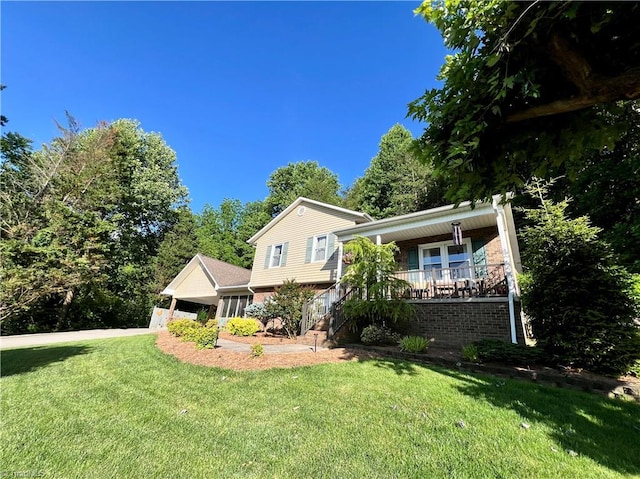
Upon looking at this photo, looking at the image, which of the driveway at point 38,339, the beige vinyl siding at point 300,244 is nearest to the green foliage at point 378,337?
the beige vinyl siding at point 300,244

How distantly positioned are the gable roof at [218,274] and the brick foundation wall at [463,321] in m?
12.0

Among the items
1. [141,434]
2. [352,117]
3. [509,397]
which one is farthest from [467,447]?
[352,117]

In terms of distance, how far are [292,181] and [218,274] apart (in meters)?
21.1

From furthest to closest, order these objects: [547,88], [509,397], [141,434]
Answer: [509,397] → [141,434] → [547,88]

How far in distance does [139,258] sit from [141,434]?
99.0ft

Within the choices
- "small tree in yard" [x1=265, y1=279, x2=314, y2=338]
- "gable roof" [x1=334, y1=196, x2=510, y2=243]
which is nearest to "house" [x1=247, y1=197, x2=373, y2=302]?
"gable roof" [x1=334, y1=196, x2=510, y2=243]

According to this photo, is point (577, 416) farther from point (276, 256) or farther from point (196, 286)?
point (196, 286)

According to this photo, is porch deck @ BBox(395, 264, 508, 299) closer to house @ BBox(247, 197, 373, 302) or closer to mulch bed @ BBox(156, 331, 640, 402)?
mulch bed @ BBox(156, 331, 640, 402)

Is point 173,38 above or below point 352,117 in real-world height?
below

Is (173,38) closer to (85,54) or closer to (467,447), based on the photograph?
(85,54)

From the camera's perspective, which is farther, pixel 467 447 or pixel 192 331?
pixel 192 331

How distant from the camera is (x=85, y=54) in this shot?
10992 millimetres

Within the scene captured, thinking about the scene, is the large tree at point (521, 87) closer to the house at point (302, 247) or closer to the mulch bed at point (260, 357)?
the mulch bed at point (260, 357)

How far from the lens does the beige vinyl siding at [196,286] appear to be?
68.7 feet
